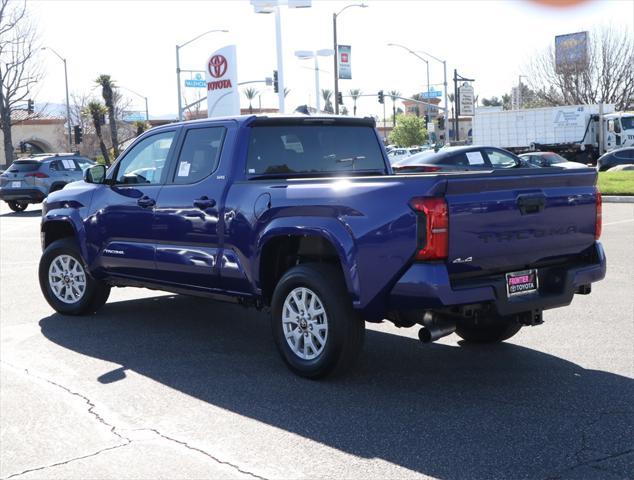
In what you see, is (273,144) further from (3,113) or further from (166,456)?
(3,113)

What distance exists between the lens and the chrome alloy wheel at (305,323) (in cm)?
586

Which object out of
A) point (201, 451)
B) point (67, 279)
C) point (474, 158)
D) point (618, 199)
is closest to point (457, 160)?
point (474, 158)

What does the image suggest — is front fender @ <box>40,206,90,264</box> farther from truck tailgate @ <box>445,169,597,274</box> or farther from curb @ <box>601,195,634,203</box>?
curb @ <box>601,195,634,203</box>

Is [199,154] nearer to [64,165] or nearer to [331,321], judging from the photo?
[331,321]

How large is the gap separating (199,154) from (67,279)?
8.02 ft

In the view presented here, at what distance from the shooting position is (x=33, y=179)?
84.7ft

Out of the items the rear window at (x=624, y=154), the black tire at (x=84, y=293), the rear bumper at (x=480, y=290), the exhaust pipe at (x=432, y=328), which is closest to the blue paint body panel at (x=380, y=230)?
the rear bumper at (x=480, y=290)

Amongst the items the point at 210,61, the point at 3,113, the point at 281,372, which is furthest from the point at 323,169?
the point at 3,113

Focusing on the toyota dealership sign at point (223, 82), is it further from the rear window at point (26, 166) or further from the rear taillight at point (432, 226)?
the rear taillight at point (432, 226)

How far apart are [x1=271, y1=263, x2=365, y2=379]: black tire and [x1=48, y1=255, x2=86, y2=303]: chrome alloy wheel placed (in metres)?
3.28

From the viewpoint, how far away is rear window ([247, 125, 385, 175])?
22.3 feet

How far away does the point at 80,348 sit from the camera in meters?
7.15

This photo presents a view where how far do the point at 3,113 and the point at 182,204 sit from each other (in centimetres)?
5849

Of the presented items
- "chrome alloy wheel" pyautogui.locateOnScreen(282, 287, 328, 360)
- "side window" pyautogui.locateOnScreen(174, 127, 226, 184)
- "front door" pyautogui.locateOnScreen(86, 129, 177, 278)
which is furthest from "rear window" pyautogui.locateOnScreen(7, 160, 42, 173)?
"chrome alloy wheel" pyautogui.locateOnScreen(282, 287, 328, 360)
